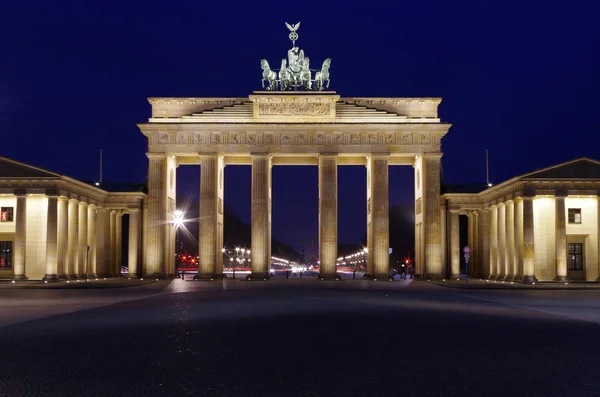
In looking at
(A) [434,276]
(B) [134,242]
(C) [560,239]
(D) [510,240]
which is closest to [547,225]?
(C) [560,239]

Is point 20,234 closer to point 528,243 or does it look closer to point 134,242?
point 134,242

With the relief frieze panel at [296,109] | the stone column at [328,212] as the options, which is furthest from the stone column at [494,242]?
the relief frieze panel at [296,109]

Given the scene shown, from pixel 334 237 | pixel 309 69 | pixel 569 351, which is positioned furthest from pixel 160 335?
pixel 309 69

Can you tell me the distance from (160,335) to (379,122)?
55673 mm

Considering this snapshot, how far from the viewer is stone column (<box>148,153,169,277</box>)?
71.4 m

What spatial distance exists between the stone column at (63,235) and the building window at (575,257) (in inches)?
1855

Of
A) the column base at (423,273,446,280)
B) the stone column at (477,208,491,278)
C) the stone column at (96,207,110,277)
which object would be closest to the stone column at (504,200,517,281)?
the column base at (423,273,446,280)

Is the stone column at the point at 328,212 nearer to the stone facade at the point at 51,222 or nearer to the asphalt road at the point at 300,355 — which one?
the stone facade at the point at 51,222

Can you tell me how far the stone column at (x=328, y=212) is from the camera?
71500 mm

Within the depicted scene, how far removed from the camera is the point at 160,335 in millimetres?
18547

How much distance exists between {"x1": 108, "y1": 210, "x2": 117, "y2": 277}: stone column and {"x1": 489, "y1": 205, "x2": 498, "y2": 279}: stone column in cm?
4139

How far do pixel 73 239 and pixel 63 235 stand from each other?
3.14 m

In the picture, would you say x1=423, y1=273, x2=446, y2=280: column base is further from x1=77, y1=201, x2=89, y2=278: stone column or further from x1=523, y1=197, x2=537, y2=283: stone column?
x1=77, y1=201, x2=89, y2=278: stone column

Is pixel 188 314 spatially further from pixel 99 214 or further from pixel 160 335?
pixel 99 214
